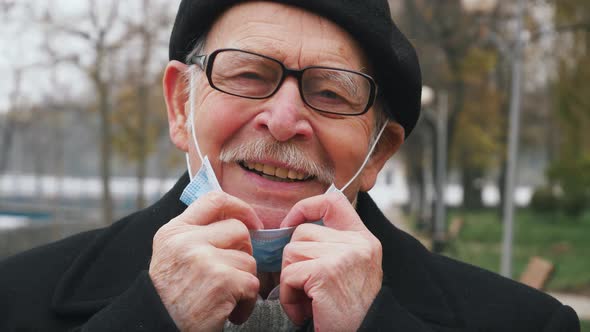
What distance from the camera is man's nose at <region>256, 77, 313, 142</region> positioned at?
7.73ft

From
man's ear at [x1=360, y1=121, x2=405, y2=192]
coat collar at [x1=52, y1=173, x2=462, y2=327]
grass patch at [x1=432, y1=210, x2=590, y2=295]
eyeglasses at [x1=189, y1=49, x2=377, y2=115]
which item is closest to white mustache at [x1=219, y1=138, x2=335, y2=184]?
eyeglasses at [x1=189, y1=49, x2=377, y2=115]

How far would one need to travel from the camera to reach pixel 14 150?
2879 inches

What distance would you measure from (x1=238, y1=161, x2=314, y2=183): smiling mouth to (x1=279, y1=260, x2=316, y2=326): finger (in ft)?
1.26

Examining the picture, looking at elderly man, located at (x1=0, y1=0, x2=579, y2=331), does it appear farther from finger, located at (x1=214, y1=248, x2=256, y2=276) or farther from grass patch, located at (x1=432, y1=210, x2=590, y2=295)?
grass patch, located at (x1=432, y1=210, x2=590, y2=295)

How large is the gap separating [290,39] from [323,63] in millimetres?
127

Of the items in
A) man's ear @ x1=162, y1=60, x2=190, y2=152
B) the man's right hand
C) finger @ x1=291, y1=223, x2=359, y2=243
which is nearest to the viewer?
the man's right hand

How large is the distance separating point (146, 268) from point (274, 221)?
510 millimetres

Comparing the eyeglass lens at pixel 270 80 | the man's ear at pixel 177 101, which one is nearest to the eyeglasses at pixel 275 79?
the eyeglass lens at pixel 270 80

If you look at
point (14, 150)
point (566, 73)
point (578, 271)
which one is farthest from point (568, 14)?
point (14, 150)

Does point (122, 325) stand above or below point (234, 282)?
below

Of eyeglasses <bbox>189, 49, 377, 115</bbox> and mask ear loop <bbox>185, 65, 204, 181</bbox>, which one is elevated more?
eyeglasses <bbox>189, 49, 377, 115</bbox>

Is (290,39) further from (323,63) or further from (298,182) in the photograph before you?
(298,182)

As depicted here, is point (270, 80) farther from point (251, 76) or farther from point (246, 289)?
point (246, 289)

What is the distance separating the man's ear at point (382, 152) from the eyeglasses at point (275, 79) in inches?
12.8
